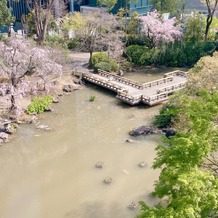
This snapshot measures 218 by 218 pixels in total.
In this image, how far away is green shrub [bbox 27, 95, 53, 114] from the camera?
22744 mm

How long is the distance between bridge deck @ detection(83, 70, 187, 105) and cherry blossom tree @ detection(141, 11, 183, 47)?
13.6 feet

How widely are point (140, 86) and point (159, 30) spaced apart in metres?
7.27

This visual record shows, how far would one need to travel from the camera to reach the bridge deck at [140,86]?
78.6 feet

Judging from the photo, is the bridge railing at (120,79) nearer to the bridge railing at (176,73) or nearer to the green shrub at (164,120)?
the bridge railing at (176,73)

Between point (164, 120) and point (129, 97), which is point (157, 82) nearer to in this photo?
point (129, 97)

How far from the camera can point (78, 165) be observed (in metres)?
17.7

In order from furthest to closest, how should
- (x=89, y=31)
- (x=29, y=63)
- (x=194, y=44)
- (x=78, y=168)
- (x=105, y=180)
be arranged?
1. (x=194, y=44)
2. (x=89, y=31)
3. (x=29, y=63)
4. (x=78, y=168)
5. (x=105, y=180)

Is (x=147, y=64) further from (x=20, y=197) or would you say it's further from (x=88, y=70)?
(x=20, y=197)

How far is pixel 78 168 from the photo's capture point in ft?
57.1

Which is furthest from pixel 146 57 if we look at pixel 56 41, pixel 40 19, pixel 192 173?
pixel 192 173

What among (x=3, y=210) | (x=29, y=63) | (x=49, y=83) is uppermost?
(x=29, y=63)

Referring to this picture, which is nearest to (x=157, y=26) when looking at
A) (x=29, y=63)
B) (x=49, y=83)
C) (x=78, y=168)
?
(x=49, y=83)

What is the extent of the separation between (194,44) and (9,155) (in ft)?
64.0

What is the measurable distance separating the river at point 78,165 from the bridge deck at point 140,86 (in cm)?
65
